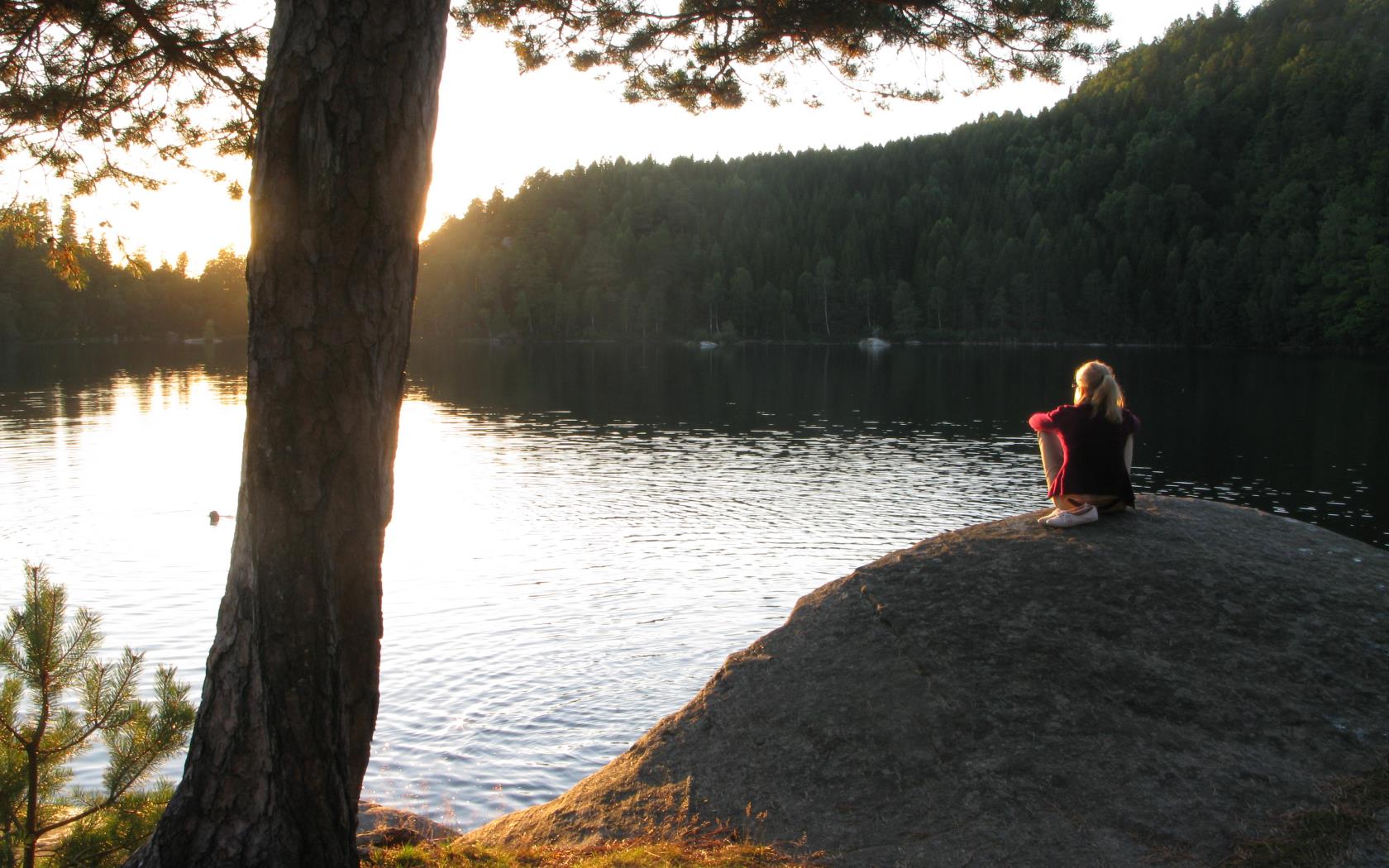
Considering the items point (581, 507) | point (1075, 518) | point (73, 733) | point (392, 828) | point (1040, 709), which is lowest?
point (581, 507)

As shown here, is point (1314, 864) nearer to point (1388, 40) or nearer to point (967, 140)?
point (1388, 40)

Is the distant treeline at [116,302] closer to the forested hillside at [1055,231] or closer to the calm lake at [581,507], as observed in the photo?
the forested hillside at [1055,231]

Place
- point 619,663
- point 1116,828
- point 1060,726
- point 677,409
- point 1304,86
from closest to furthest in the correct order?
point 1116,828 < point 1060,726 < point 619,663 < point 677,409 < point 1304,86

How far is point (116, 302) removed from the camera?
124 metres

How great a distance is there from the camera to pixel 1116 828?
495cm

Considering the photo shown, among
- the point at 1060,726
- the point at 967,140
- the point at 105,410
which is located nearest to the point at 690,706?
the point at 1060,726

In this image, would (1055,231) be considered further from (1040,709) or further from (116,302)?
(1040,709)

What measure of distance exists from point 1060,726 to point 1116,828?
84 cm

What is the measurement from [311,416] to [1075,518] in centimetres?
564

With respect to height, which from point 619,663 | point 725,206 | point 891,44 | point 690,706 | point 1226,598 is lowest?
point 619,663

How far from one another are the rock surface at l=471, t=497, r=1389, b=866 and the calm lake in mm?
3519

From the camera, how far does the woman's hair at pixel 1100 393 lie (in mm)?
7707

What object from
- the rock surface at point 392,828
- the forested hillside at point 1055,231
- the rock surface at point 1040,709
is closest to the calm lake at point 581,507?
the rock surface at point 392,828

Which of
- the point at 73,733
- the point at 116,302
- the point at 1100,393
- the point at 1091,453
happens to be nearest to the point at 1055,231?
the point at 116,302
